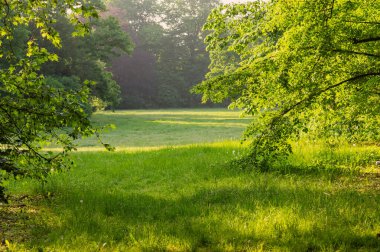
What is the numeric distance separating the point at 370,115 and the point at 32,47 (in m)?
7.11

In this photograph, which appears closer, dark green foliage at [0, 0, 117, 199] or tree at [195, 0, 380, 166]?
dark green foliage at [0, 0, 117, 199]

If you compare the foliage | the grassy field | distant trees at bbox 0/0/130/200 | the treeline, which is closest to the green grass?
the grassy field

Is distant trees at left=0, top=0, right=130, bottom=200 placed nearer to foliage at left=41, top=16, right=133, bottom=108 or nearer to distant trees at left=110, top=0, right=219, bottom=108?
foliage at left=41, top=16, right=133, bottom=108

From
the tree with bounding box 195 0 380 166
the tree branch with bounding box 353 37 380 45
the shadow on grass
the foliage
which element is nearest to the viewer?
the shadow on grass

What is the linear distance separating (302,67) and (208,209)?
310 cm

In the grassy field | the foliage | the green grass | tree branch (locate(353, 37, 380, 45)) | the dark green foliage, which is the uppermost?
the foliage

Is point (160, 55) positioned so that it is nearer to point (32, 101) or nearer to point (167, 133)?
point (167, 133)

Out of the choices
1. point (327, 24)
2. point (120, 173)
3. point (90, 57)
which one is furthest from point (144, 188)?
point (90, 57)

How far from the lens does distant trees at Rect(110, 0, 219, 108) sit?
288ft

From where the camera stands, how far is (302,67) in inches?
281

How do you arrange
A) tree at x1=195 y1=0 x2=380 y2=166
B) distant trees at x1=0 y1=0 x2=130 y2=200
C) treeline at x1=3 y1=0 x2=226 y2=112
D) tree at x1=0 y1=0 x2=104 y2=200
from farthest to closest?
treeline at x1=3 y1=0 x2=226 y2=112 → tree at x1=195 y1=0 x2=380 y2=166 → tree at x1=0 y1=0 x2=104 y2=200 → distant trees at x1=0 y1=0 x2=130 y2=200

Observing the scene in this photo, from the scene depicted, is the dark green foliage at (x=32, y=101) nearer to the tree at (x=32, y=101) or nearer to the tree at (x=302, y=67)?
the tree at (x=32, y=101)

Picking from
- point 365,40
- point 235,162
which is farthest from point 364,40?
point 235,162

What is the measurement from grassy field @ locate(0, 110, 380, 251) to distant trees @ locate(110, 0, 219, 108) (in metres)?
77.0
